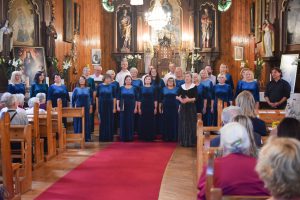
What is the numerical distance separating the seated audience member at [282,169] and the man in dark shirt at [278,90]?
7.99m

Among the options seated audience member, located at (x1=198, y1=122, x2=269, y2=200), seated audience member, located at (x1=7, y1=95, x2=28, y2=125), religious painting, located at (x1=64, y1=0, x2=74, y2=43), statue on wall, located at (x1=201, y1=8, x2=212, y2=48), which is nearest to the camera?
seated audience member, located at (x1=198, y1=122, x2=269, y2=200)

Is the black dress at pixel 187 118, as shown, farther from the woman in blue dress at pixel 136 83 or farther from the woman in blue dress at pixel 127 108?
the woman in blue dress at pixel 136 83

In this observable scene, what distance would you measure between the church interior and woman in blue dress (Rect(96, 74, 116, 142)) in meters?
0.02

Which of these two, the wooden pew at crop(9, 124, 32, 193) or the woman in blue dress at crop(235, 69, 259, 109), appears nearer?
the wooden pew at crop(9, 124, 32, 193)

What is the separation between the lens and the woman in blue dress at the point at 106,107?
11.3 metres

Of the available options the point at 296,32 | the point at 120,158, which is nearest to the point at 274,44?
the point at 296,32

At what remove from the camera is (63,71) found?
49.2 feet

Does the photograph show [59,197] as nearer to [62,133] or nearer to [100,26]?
[62,133]

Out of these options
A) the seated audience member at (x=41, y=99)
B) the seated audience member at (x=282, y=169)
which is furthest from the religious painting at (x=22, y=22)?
the seated audience member at (x=282, y=169)

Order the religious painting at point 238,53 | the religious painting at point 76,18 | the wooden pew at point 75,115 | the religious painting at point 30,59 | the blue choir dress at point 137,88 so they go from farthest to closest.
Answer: the religious painting at point 238,53
the religious painting at point 76,18
the religious painting at point 30,59
the blue choir dress at point 137,88
the wooden pew at point 75,115

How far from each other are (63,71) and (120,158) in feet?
21.9

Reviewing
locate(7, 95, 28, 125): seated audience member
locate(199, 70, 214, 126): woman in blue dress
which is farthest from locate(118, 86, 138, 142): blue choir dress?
locate(7, 95, 28, 125): seated audience member

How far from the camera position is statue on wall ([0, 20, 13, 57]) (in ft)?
37.9

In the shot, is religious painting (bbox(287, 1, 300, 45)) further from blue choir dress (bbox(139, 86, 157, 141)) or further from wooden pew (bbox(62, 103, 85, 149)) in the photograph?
wooden pew (bbox(62, 103, 85, 149))
